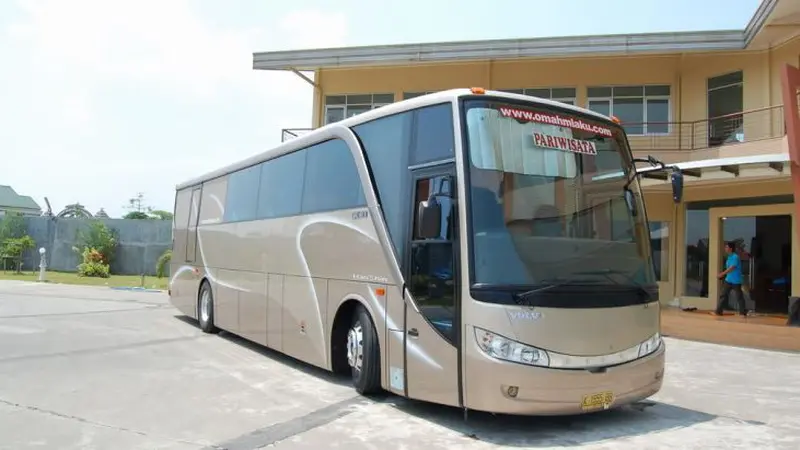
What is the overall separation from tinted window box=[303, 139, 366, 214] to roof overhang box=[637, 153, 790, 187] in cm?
669

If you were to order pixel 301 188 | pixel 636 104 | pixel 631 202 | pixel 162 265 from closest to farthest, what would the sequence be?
pixel 631 202, pixel 301 188, pixel 636 104, pixel 162 265

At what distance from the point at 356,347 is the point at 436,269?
1912 mm

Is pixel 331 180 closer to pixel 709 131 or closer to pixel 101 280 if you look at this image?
pixel 709 131

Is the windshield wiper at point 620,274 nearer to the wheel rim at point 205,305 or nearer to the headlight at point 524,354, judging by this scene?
the headlight at point 524,354

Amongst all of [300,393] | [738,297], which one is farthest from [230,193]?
[738,297]

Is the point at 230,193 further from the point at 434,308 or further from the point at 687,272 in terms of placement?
the point at 687,272

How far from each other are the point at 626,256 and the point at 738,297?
1077 centimetres

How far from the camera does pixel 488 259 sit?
580cm

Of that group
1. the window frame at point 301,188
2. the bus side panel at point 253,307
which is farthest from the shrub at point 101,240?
the bus side panel at point 253,307

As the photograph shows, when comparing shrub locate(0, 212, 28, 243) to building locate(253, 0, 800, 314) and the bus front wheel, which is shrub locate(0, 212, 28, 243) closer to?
building locate(253, 0, 800, 314)

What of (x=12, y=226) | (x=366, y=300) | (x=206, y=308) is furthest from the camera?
(x=12, y=226)

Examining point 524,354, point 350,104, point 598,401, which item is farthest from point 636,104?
point 524,354

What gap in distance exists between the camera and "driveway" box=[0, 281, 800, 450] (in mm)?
5789

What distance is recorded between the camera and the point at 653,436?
236 inches
